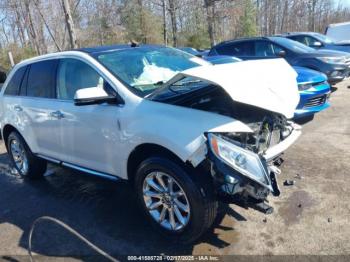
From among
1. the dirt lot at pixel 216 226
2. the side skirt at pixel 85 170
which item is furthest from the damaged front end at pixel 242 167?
the side skirt at pixel 85 170

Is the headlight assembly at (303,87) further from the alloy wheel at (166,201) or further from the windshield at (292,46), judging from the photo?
the alloy wheel at (166,201)

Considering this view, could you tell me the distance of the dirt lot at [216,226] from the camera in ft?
10.5

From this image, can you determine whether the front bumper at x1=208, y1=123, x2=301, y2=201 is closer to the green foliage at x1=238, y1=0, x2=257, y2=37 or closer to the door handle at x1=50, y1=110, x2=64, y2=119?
the door handle at x1=50, y1=110, x2=64, y2=119

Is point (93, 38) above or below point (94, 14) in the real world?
below

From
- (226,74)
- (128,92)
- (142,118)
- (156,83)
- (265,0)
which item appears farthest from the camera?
(265,0)

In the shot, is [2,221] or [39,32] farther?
[39,32]

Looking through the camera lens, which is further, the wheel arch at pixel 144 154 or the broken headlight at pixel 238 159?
the wheel arch at pixel 144 154

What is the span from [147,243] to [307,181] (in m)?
2.10

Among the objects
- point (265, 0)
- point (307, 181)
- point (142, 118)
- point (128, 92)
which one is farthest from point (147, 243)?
point (265, 0)

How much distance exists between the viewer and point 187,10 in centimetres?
3156

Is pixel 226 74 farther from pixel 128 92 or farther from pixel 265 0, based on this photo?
pixel 265 0

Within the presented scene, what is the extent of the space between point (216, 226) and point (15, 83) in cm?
359

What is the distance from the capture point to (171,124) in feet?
9.94

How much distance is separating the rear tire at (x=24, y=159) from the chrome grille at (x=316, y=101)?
4489 millimetres
